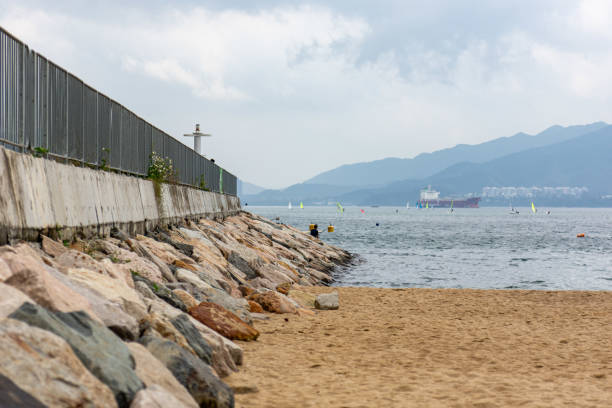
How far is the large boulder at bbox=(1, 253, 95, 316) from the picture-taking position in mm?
5012

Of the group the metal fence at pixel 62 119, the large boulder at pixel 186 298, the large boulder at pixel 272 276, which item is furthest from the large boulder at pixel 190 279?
the large boulder at pixel 272 276

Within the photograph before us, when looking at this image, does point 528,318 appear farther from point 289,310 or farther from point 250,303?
point 250,303

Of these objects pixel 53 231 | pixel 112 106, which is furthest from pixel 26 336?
pixel 112 106

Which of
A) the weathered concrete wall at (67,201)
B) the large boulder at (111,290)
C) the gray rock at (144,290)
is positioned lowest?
the gray rock at (144,290)

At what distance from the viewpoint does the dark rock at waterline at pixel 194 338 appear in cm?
673

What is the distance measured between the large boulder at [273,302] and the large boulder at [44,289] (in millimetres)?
6956

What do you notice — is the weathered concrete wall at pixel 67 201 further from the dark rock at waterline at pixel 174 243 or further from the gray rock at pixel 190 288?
the gray rock at pixel 190 288

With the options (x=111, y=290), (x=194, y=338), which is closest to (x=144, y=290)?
(x=111, y=290)

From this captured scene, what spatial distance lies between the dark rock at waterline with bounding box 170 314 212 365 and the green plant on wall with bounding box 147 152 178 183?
34.2ft

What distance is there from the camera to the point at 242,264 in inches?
669

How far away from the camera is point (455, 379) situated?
25.0 ft

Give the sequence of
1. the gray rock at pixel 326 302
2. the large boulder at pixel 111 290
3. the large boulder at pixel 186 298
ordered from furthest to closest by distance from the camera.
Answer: the gray rock at pixel 326 302, the large boulder at pixel 186 298, the large boulder at pixel 111 290

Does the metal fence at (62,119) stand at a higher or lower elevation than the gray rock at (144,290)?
higher

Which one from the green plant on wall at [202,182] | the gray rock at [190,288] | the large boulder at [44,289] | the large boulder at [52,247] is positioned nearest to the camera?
the large boulder at [44,289]
